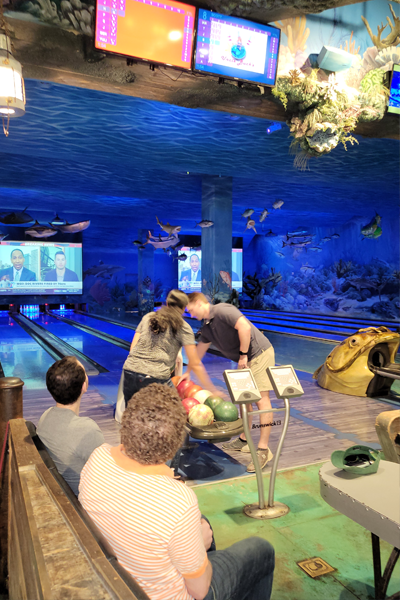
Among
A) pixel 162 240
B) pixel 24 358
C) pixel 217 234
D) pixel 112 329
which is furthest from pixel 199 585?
pixel 162 240

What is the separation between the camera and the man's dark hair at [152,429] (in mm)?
1160

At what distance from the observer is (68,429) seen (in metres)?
1.80

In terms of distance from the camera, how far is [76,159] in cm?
841

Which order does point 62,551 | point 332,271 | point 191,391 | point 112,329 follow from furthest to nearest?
point 332,271 < point 112,329 < point 191,391 < point 62,551

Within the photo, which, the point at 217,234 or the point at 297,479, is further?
the point at 217,234

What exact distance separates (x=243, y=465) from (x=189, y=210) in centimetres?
1202

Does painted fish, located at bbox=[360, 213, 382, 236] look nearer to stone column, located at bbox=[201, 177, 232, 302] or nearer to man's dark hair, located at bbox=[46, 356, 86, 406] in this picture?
stone column, located at bbox=[201, 177, 232, 302]

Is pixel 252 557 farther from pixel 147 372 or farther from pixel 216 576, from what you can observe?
pixel 147 372

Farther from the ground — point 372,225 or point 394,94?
point 394,94

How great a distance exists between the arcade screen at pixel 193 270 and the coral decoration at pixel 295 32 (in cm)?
1450

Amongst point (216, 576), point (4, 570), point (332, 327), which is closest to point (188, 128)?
Answer: point (4, 570)

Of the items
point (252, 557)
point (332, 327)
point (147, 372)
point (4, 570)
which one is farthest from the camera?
point (332, 327)

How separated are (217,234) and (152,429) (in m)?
9.42

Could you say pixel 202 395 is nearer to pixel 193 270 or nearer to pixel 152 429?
pixel 152 429
